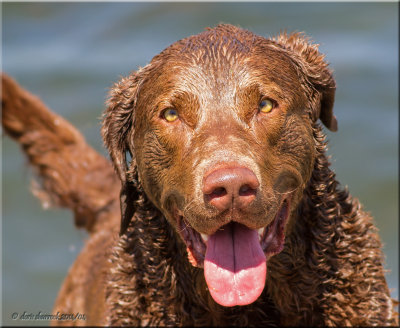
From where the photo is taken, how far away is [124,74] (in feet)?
37.5

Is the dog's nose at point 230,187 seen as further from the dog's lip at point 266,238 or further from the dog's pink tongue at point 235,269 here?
the dog's lip at point 266,238

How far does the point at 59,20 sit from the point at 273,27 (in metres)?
3.70

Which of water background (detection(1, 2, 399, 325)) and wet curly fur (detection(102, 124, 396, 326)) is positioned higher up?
water background (detection(1, 2, 399, 325))

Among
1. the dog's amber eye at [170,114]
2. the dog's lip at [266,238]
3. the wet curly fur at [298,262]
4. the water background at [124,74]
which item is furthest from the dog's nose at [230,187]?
the water background at [124,74]

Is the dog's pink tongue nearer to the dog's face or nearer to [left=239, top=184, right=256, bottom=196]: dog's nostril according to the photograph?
the dog's face

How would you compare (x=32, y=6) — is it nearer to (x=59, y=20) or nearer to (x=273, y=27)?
(x=59, y=20)

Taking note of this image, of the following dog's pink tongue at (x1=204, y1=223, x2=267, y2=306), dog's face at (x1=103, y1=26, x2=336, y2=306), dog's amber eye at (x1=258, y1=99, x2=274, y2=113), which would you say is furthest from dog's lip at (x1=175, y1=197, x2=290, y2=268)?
dog's amber eye at (x1=258, y1=99, x2=274, y2=113)

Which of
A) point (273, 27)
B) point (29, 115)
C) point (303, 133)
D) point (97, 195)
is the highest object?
point (273, 27)

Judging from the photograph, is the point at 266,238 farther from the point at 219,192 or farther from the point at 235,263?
the point at 219,192

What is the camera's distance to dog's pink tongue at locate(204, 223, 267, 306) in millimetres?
4496

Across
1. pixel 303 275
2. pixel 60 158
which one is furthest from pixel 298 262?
pixel 60 158

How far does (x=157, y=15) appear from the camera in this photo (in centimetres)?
1288

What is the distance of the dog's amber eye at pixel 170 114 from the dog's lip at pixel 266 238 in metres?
0.55

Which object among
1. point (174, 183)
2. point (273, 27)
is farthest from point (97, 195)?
point (273, 27)
